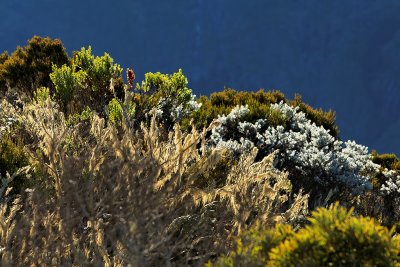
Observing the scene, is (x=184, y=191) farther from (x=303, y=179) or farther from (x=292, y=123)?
(x=292, y=123)

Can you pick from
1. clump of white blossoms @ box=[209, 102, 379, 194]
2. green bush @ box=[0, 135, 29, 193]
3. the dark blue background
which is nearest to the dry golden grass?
green bush @ box=[0, 135, 29, 193]

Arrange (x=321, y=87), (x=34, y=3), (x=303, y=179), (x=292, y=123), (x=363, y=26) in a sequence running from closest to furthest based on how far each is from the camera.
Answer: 1. (x=303, y=179)
2. (x=292, y=123)
3. (x=363, y=26)
4. (x=321, y=87)
5. (x=34, y=3)

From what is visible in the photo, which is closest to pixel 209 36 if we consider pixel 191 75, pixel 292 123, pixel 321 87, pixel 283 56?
pixel 191 75

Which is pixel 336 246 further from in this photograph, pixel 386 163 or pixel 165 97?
pixel 386 163

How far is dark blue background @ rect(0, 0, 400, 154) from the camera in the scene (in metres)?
91.8

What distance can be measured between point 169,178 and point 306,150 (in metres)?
3.98

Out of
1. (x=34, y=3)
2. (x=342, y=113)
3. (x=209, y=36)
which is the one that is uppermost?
(x=34, y=3)

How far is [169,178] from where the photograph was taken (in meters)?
4.23

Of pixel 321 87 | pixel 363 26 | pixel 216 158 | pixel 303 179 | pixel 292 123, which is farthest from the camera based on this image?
pixel 321 87

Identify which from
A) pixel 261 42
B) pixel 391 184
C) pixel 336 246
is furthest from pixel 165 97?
pixel 261 42

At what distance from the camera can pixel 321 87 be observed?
98.8 meters

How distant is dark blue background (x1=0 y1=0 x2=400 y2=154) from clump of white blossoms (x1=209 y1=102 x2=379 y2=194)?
280ft

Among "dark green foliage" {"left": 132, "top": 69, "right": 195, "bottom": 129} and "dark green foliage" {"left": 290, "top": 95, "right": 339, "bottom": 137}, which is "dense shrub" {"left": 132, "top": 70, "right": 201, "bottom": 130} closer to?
"dark green foliage" {"left": 132, "top": 69, "right": 195, "bottom": 129}

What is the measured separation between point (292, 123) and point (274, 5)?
9640 centimetres
